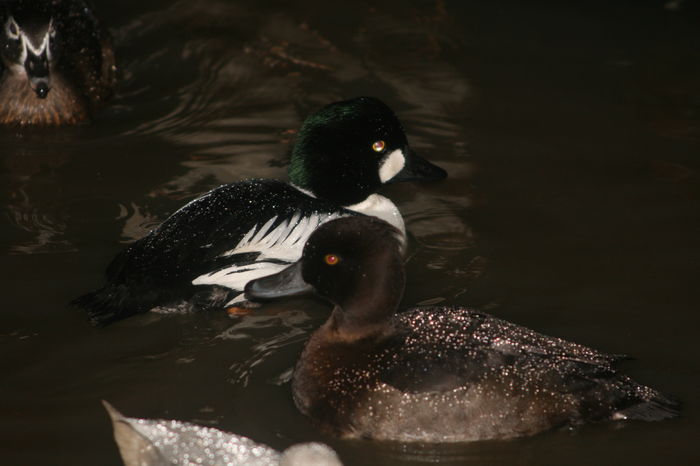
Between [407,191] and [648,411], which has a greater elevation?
[407,191]

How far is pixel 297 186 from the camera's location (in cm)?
604

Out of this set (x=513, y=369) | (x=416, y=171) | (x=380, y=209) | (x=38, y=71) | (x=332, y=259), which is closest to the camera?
(x=513, y=369)

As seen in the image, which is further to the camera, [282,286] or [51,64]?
[51,64]

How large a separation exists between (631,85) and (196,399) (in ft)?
16.0

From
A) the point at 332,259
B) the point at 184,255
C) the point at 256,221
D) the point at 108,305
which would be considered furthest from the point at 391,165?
the point at 108,305

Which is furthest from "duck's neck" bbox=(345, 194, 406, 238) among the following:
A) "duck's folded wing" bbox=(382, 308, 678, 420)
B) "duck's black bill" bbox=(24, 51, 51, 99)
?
"duck's black bill" bbox=(24, 51, 51, 99)

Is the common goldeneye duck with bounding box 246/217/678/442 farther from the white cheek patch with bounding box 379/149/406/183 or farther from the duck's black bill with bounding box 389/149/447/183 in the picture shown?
the duck's black bill with bounding box 389/149/447/183

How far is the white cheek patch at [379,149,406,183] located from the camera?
6.12 m

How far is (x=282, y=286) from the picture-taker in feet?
16.3

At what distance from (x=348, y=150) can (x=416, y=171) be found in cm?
48

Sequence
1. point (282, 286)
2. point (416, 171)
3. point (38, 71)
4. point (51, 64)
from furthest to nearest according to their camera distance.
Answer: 1. point (51, 64)
2. point (38, 71)
3. point (416, 171)
4. point (282, 286)

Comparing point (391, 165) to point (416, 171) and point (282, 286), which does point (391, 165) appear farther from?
point (282, 286)

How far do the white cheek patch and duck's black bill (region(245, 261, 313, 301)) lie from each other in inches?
51.7

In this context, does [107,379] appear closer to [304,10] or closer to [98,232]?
[98,232]
